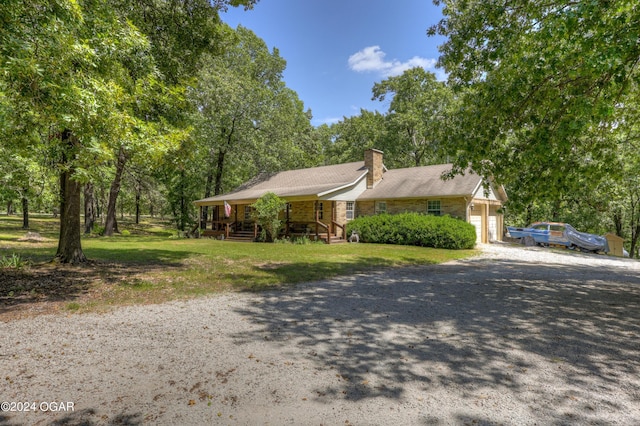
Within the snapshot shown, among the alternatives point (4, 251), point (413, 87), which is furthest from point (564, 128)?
point (413, 87)

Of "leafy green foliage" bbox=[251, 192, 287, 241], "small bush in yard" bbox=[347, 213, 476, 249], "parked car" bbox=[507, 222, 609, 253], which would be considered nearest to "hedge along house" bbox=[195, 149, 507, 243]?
"leafy green foliage" bbox=[251, 192, 287, 241]

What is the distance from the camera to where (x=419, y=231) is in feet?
55.8

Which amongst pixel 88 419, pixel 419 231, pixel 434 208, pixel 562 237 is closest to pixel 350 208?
pixel 434 208

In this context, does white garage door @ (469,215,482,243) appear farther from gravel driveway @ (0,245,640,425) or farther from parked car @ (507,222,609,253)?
gravel driveway @ (0,245,640,425)

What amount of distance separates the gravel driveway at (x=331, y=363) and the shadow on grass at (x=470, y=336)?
0.02m

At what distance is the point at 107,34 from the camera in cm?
571

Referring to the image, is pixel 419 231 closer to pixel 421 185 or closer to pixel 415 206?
pixel 415 206

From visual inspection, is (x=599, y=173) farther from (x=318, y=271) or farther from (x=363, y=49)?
(x=363, y=49)

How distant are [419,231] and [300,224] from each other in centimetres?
784

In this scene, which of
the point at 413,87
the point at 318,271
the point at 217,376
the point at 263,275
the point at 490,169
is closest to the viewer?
the point at 217,376

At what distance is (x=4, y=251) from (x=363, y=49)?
24.7m

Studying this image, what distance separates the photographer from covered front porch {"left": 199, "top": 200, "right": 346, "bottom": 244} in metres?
19.9

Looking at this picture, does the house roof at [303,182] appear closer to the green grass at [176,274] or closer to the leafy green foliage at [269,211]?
the leafy green foliage at [269,211]

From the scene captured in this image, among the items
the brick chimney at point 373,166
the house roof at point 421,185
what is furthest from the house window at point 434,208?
the brick chimney at point 373,166
